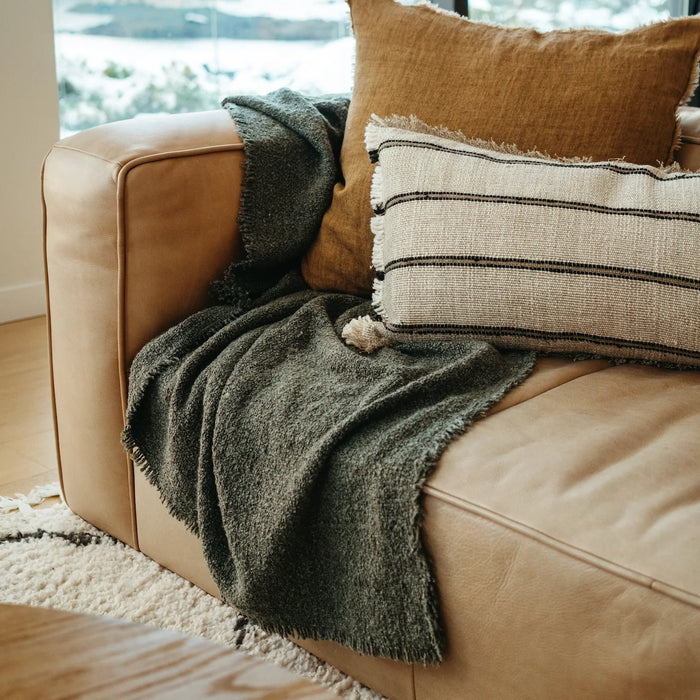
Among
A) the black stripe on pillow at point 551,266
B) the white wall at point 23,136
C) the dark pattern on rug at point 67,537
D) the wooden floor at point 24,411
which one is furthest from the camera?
the white wall at point 23,136

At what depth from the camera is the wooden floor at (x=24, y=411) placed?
170cm

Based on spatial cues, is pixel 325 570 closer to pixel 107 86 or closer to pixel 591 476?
pixel 591 476

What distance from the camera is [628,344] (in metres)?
1.12

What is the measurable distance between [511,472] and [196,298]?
674 mm

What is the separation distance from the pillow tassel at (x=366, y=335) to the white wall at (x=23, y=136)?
159cm

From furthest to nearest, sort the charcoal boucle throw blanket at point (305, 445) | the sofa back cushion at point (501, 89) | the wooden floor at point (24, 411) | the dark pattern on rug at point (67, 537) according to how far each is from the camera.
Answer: the wooden floor at point (24, 411) → the dark pattern on rug at point (67, 537) → the sofa back cushion at point (501, 89) → the charcoal boucle throw blanket at point (305, 445)

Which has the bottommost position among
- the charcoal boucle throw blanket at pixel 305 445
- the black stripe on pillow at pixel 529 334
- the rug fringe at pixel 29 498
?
the rug fringe at pixel 29 498

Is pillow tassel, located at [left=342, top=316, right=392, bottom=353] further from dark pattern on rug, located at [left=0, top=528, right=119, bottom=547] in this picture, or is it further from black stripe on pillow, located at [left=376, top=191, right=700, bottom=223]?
dark pattern on rug, located at [left=0, top=528, right=119, bottom=547]

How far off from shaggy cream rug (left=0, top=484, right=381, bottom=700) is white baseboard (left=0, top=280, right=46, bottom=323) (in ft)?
3.99

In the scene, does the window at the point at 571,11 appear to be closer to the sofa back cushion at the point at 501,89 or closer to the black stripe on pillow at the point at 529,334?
the sofa back cushion at the point at 501,89

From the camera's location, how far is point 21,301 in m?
2.63

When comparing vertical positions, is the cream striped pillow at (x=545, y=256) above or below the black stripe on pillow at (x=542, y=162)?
below

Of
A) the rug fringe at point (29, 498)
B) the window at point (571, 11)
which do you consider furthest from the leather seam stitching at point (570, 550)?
the window at point (571, 11)

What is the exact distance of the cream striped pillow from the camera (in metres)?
1.09
